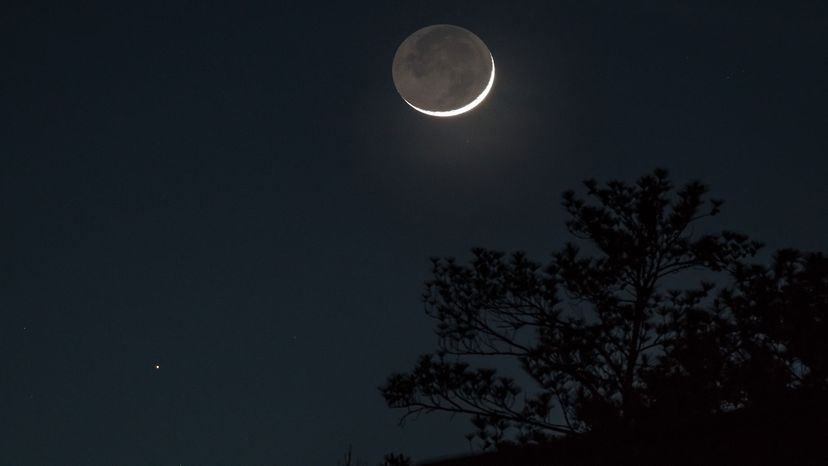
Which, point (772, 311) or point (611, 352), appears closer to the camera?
point (772, 311)

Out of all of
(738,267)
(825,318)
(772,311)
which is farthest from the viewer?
(738,267)

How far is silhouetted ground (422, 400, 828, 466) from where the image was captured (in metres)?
5.02

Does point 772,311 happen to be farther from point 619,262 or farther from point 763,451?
point 763,451

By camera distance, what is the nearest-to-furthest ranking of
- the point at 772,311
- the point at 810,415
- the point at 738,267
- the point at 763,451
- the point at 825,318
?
the point at 763,451 → the point at 810,415 → the point at 825,318 → the point at 772,311 → the point at 738,267

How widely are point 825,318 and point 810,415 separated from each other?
5091mm

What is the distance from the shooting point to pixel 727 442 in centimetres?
553

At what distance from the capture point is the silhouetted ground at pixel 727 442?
16.5 feet

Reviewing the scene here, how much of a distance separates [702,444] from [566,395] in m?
7.06

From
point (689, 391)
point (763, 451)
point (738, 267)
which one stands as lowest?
point (763, 451)

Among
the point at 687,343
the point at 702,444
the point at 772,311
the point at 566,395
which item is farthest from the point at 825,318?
the point at 702,444

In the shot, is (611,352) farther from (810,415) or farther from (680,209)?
(810,415)

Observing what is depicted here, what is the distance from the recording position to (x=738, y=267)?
476 inches

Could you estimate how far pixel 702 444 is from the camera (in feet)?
18.7

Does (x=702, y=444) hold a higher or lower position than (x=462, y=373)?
lower
